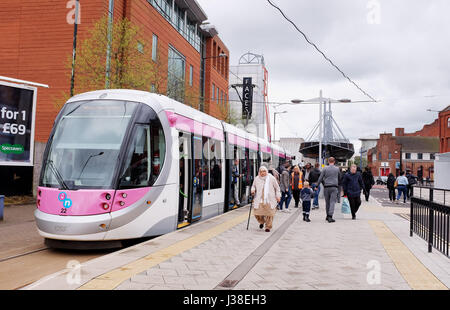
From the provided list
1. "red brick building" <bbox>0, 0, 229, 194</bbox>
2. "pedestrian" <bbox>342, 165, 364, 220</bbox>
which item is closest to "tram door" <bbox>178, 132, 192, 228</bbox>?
"pedestrian" <bbox>342, 165, 364, 220</bbox>

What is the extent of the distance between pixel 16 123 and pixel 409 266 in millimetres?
11778

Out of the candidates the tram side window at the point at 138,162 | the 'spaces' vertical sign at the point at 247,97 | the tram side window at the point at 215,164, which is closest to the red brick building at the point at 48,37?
the tram side window at the point at 215,164

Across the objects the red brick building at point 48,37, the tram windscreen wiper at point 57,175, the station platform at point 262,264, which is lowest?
the station platform at point 262,264

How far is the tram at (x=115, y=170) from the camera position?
25.0 ft

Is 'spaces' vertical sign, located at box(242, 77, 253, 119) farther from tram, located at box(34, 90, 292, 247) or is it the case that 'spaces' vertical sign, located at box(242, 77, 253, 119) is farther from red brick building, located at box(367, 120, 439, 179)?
red brick building, located at box(367, 120, 439, 179)

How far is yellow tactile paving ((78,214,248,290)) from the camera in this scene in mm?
4875

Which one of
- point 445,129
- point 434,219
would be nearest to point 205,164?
point 434,219

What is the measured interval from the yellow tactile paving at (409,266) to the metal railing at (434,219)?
482 mm

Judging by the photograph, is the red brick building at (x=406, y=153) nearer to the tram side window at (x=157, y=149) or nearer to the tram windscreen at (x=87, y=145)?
the tram side window at (x=157, y=149)

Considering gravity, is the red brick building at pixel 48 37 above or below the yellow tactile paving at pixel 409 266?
above

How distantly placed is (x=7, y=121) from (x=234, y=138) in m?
7.34

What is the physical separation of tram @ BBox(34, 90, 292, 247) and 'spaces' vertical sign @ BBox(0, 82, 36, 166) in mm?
5380

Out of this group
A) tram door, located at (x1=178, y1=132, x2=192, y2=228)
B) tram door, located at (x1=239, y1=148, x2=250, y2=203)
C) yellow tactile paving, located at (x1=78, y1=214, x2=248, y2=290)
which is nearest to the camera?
yellow tactile paving, located at (x1=78, y1=214, x2=248, y2=290)
